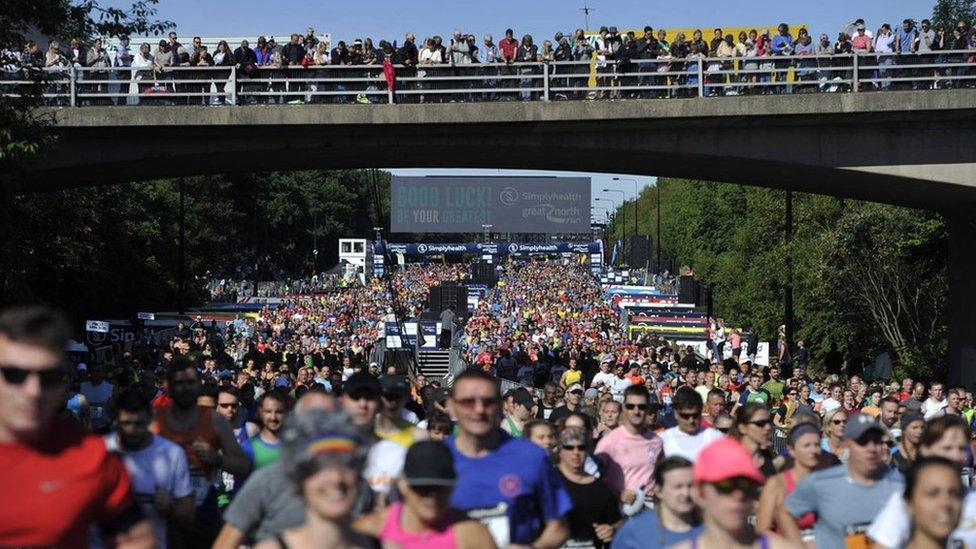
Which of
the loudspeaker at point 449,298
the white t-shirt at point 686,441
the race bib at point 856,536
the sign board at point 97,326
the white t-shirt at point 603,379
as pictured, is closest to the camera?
the race bib at point 856,536

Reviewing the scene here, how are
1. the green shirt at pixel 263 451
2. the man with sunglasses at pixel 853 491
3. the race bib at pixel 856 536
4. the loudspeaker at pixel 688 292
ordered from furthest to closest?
1. the loudspeaker at pixel 688 292
2. the green shirt at pixel 263 451
3. the man with sunglasses at pixel 853 491
4. the race bib at pixel 856 536

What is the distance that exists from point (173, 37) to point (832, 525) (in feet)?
77.3

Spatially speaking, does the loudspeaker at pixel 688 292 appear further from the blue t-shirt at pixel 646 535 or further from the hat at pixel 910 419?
the blue t-shirt at pixel 646 535

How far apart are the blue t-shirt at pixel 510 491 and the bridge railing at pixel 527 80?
847 inches

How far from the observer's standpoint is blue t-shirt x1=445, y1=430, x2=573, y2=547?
695 cm

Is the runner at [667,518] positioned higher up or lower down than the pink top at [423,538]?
lower down

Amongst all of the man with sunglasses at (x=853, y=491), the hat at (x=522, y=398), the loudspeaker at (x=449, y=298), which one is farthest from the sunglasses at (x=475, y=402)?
the loudspeaker at (x=449, y=298)

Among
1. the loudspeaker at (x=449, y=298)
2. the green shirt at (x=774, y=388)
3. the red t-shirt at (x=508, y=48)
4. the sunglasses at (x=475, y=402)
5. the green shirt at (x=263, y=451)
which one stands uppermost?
the red t-shirt at (x=508, y=48)

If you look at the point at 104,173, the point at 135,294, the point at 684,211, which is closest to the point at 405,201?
the point at 135,294

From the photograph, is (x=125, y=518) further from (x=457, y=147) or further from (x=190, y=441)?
(x=457, y=147)

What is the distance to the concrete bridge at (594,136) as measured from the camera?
28.2 meters

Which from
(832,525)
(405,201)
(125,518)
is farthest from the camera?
(405,201)

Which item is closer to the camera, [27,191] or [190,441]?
[190,441]

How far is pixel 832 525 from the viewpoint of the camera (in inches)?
306
